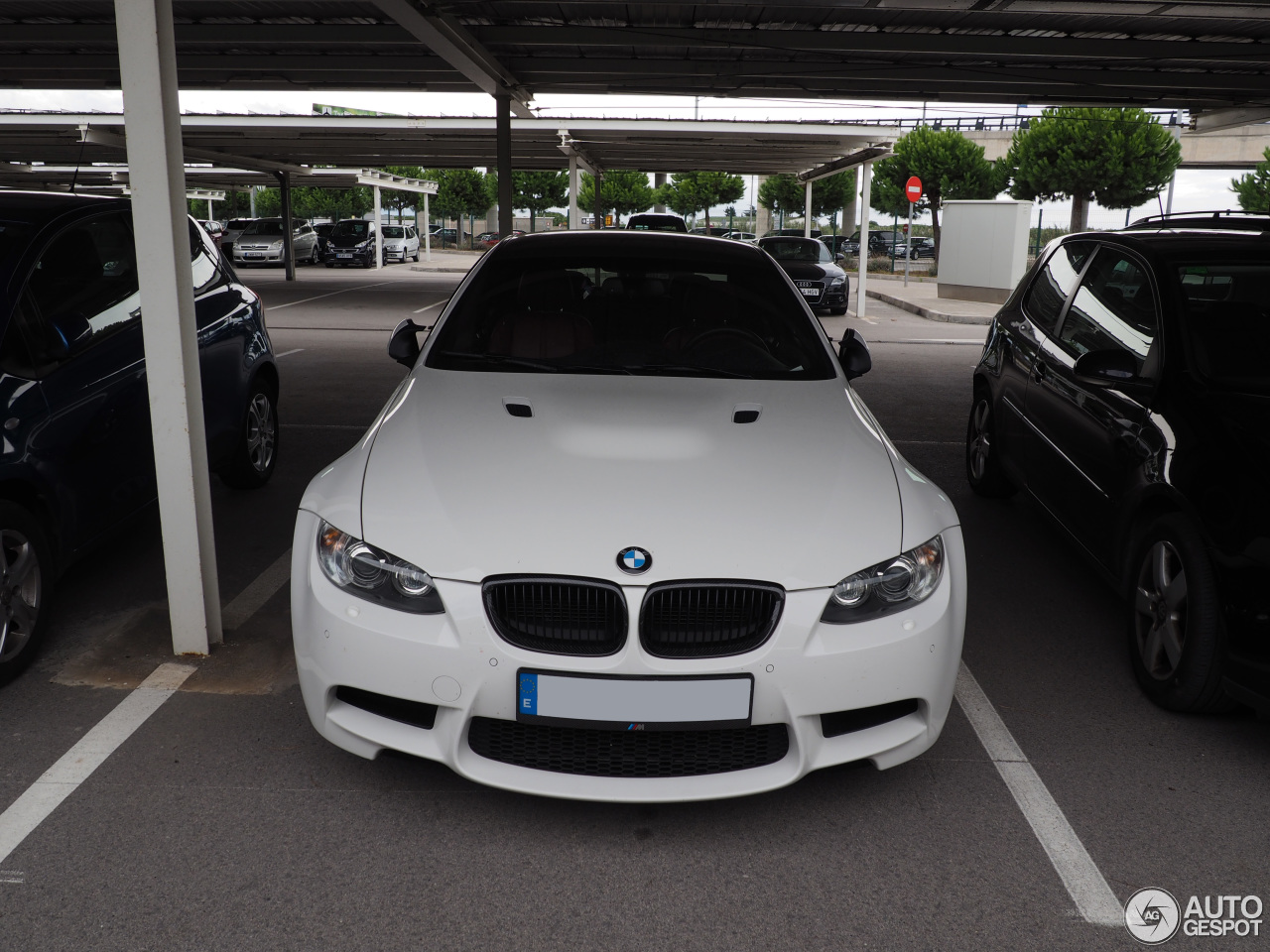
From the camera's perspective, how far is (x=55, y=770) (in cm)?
294

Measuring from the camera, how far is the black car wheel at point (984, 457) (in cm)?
584

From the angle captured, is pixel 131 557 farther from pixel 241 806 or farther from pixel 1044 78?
pixel 1044 78

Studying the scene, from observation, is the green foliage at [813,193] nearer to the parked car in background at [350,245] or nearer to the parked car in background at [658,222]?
the parked car in background at [350,245]

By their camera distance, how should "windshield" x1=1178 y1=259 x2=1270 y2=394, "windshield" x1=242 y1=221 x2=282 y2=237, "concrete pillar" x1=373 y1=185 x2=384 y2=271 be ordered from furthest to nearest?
"windshield" x1=242 y1=221 x2=282 y2=237 < "concrete pillar" x1=373 y1=185 x2=384 y2=271 < "windshield" x1=1178 y1=259 x2=1270 y2=394

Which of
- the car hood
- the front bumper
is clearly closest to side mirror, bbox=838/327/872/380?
the car hood

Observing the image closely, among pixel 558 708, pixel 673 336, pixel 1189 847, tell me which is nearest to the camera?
pixel 558 708

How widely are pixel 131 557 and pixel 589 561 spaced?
3.19m

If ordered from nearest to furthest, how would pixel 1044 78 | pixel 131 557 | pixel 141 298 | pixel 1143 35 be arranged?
pixel 141 298, pixel 131 557, pixel 1143 35, pixel 1044 78

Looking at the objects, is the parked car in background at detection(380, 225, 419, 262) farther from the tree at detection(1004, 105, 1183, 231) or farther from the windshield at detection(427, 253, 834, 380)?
the windshield at detection(427, 253, 834, 380)

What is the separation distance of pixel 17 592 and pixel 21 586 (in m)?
0.03

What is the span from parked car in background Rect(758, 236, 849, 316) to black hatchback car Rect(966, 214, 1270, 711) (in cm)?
1318

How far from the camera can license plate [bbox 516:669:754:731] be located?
95.0 inches

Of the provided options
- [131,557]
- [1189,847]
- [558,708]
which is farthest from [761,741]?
[131,557]

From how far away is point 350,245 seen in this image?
118ft
